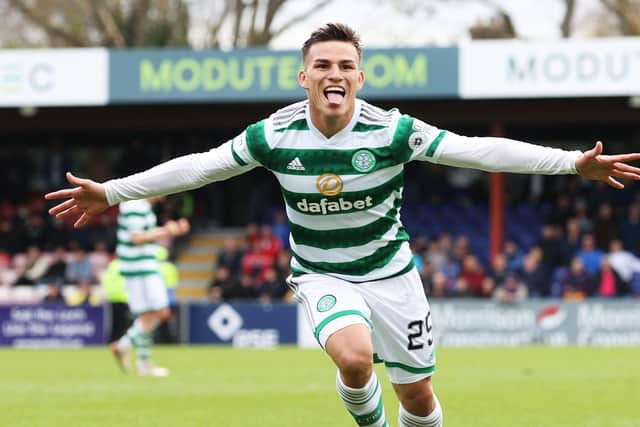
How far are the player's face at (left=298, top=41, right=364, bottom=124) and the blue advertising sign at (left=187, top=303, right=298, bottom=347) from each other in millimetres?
14495

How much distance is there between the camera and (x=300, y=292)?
6.55 meters

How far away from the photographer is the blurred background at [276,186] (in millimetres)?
20984

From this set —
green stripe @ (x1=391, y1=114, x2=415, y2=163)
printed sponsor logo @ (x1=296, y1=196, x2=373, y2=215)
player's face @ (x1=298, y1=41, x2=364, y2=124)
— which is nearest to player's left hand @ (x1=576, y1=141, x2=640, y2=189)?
green stripe @ (x1=391, y1=114, x2=415, y2=163)

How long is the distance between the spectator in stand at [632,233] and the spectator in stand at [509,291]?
9.77 ft

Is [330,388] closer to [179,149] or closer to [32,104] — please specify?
[32,104]

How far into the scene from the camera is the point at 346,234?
6.38 metres

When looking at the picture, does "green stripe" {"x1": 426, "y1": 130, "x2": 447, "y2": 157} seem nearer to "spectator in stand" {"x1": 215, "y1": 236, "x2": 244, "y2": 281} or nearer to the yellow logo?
the yellow logo

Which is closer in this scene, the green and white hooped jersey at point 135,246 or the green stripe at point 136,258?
the green and white hooped jersey at point 135,246

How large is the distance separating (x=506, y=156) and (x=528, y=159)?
0.37ft

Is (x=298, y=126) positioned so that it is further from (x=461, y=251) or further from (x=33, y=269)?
(x=33, y=269)

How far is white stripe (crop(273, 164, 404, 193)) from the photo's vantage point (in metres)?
6.27

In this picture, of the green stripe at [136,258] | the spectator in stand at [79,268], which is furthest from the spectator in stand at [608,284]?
the green stripe at [136,258]

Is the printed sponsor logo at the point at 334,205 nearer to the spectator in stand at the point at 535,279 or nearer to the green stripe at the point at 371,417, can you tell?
the green stripe at the point at 371,417

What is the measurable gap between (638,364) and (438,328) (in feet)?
19.9
